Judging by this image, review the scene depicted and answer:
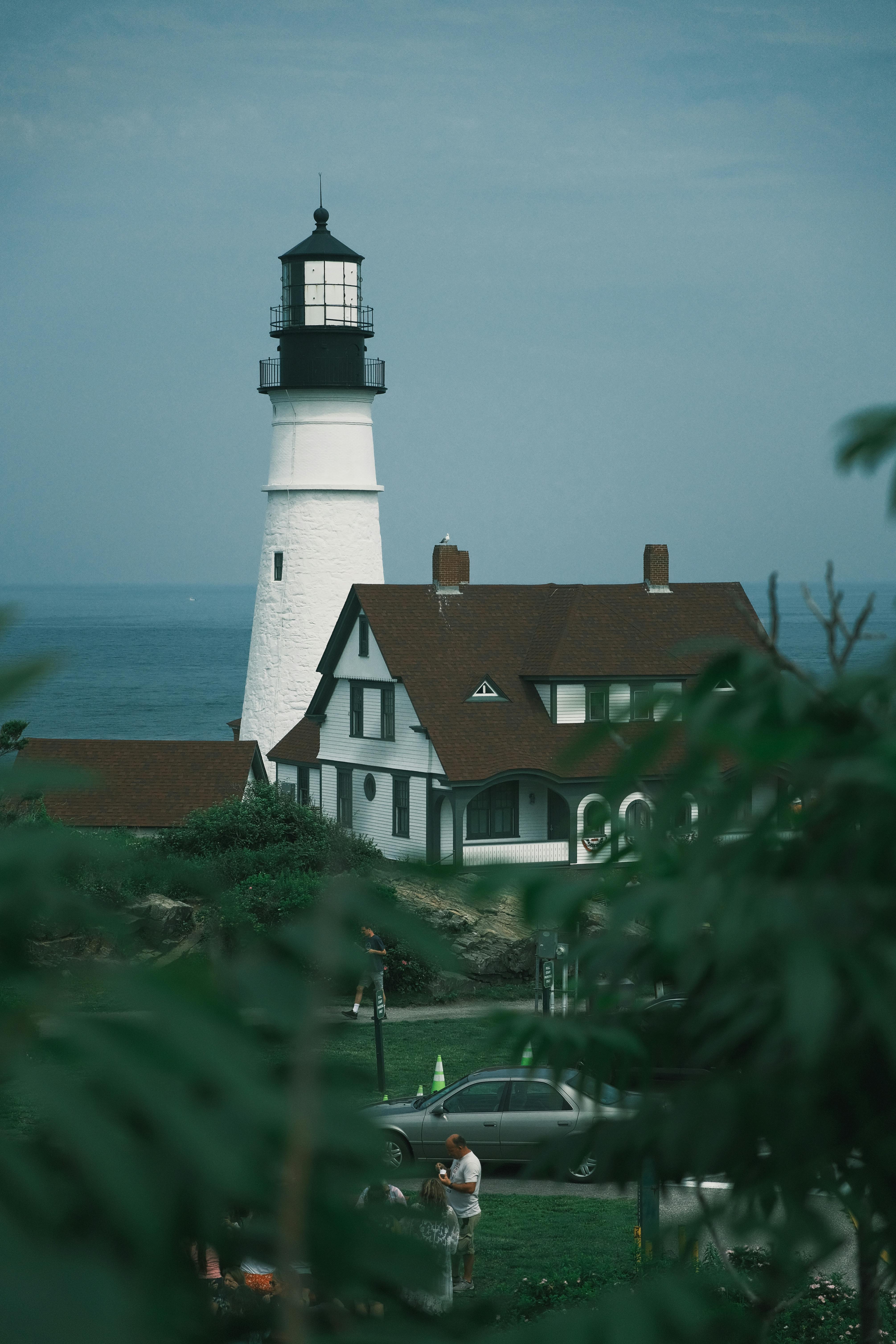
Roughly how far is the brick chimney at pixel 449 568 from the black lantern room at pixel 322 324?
754 centimetres

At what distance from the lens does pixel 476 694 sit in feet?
117

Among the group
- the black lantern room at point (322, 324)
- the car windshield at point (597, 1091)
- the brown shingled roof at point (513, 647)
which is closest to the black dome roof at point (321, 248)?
the black lantern room at point (322, 324)

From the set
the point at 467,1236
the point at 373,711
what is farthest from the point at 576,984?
the point at 373,711

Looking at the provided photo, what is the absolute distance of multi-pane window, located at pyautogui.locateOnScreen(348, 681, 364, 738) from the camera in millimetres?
37156

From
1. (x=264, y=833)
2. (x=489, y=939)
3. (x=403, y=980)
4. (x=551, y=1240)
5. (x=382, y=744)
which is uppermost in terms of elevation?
(x=382, y=744)

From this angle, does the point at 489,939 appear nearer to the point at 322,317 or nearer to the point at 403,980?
the point at 403,980

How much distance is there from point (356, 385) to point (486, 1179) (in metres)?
29.1

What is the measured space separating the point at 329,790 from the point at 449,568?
22.4 ft

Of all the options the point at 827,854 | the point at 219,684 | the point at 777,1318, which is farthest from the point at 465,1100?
the point at 219,684

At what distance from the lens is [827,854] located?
2.06 m

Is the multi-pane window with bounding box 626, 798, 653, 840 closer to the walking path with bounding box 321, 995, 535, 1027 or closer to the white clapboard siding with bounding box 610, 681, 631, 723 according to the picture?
the white clapboard siding with bounding box 610, 681, 631, 723

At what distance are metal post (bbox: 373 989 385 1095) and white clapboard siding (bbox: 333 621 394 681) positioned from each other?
12362 millimetres

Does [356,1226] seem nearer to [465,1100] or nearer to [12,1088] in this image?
[12,1088]

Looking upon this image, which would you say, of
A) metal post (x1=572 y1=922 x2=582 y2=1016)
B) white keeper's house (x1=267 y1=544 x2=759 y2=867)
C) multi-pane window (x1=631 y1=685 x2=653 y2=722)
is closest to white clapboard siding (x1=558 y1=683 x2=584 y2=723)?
white keeper's house (x1=267 y1=544 x2=759 y2=867)
